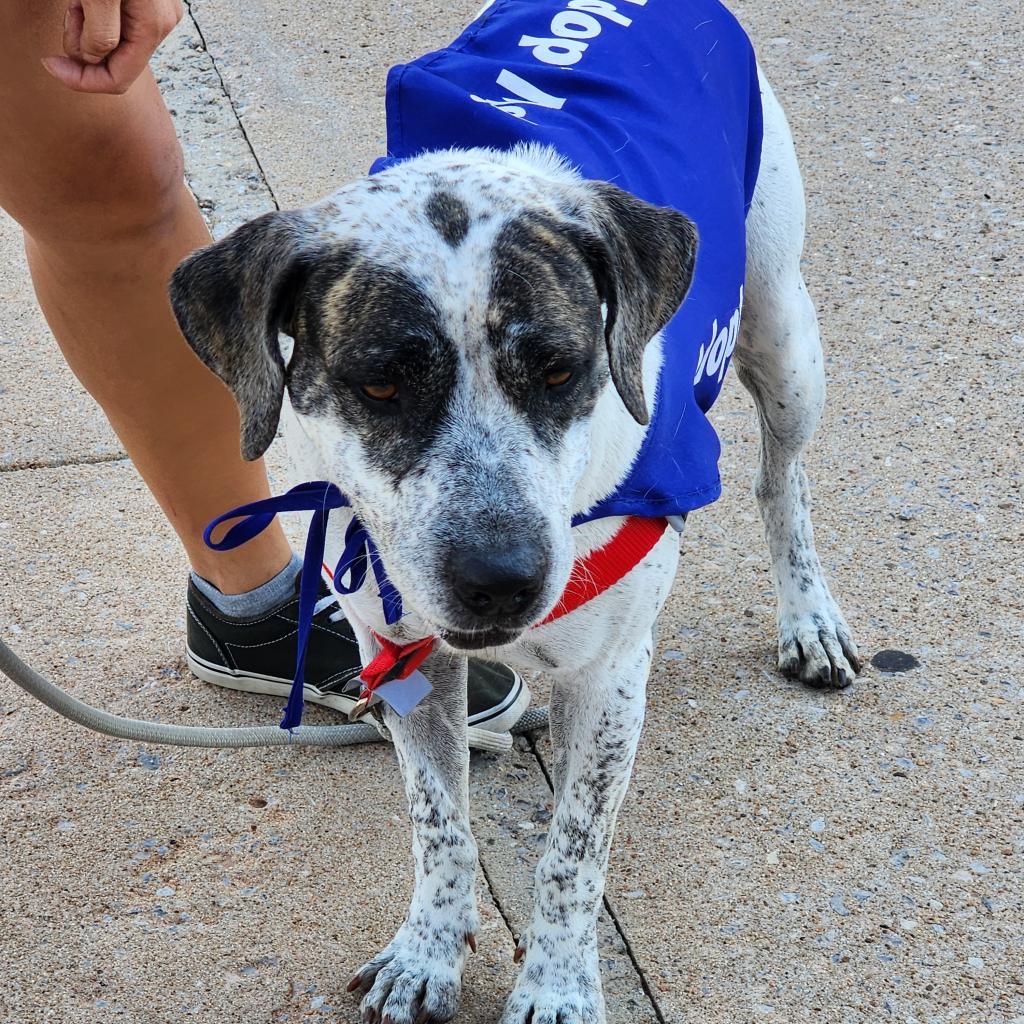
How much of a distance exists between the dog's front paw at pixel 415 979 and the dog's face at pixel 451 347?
837mm

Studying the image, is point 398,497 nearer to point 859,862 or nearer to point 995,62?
point 859,862

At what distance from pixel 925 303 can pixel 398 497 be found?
3.41 meters

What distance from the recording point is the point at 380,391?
2.34 meters

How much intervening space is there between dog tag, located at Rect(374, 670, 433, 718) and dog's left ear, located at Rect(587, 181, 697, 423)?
2.50ft

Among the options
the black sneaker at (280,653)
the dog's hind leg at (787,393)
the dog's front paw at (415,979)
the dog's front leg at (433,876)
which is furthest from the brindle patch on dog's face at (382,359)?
the dog's hind leg at (787,393)

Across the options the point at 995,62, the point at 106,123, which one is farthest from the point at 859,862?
the point at 995,62

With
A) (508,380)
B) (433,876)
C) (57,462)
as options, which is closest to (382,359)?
(508,380)

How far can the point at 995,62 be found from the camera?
654 cm

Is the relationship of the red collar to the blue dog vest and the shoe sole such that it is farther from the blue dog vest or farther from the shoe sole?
the shoe sole

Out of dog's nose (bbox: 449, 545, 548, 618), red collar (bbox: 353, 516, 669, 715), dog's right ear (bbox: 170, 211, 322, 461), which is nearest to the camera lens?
dog's nose (bbox: 449, 545, 548, 618)

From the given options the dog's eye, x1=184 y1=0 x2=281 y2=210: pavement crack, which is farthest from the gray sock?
x1=184 y1=0 x2=281 y2=210: pavement crack

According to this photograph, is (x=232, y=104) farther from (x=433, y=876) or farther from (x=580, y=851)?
Result: (x=580, y=851)

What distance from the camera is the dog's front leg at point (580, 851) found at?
2.77 m

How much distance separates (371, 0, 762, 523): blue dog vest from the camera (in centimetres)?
275
